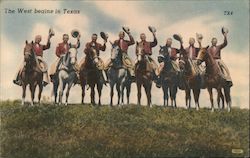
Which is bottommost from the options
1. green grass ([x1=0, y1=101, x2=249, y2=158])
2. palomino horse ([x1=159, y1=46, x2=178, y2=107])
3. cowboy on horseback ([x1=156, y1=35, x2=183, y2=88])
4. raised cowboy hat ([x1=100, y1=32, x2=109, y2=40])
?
green grass ([x1=0, y1=101, x2=249, y2=158])

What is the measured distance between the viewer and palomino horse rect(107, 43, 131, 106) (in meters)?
6.50

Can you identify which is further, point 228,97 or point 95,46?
point 95,46

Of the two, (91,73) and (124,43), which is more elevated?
(124,43)

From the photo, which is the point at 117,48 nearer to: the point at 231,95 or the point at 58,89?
the point at 58,89

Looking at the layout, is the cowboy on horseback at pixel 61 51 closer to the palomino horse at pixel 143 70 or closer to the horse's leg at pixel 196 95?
the palomino horse at pixel 143 70

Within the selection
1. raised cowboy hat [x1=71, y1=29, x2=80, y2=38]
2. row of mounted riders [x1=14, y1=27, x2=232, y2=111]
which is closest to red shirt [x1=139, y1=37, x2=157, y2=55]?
row of mounted riders [x1=14, y1=27, x2=232, y2=111]

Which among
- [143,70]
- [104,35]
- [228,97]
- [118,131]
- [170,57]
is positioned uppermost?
[104,35]

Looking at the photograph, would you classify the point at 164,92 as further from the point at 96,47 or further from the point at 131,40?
the point at 96,47

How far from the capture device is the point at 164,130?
6.33 metres

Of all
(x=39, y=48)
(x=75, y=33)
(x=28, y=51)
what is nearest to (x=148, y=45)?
(x=75, y=33)

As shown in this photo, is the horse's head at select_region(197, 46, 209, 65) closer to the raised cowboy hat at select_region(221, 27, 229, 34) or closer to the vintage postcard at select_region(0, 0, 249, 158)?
the vintage postcard at select_region(0, 0, 249, 158)

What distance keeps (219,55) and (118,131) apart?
1.53 metres

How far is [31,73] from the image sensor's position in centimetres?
657

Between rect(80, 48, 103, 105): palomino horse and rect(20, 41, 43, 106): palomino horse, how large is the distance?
1.71 feet
